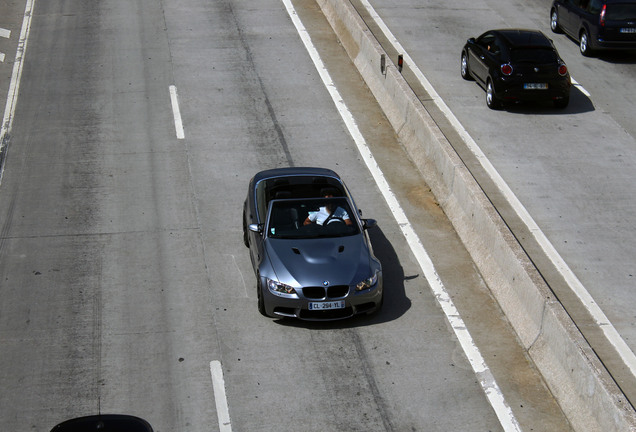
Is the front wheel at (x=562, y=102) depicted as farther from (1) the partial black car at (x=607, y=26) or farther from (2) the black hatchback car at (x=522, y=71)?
(1) the partial black car at (x=607, y=26)

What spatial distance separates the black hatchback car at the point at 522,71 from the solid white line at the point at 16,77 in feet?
34.4

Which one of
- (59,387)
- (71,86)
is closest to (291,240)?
(59,387)

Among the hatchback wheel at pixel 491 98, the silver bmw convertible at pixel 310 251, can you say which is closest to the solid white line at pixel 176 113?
the silver bmw convertible at pixel 310 251

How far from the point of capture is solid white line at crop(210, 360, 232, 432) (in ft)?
34.8

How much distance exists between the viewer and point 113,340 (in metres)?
12.1

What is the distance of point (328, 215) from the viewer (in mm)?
13438

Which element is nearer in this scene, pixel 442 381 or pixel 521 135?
pixel 442 381

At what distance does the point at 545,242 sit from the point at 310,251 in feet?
14.9

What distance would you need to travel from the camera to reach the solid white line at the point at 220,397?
10.6m

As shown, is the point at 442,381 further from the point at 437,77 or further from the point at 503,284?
the point at 437,77

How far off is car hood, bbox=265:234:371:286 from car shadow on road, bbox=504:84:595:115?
29.7ft

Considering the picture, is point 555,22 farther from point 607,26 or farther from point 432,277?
point 432,277

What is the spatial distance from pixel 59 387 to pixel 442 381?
4721mm

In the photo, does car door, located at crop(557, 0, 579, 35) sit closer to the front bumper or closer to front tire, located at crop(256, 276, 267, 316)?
the front bumper
